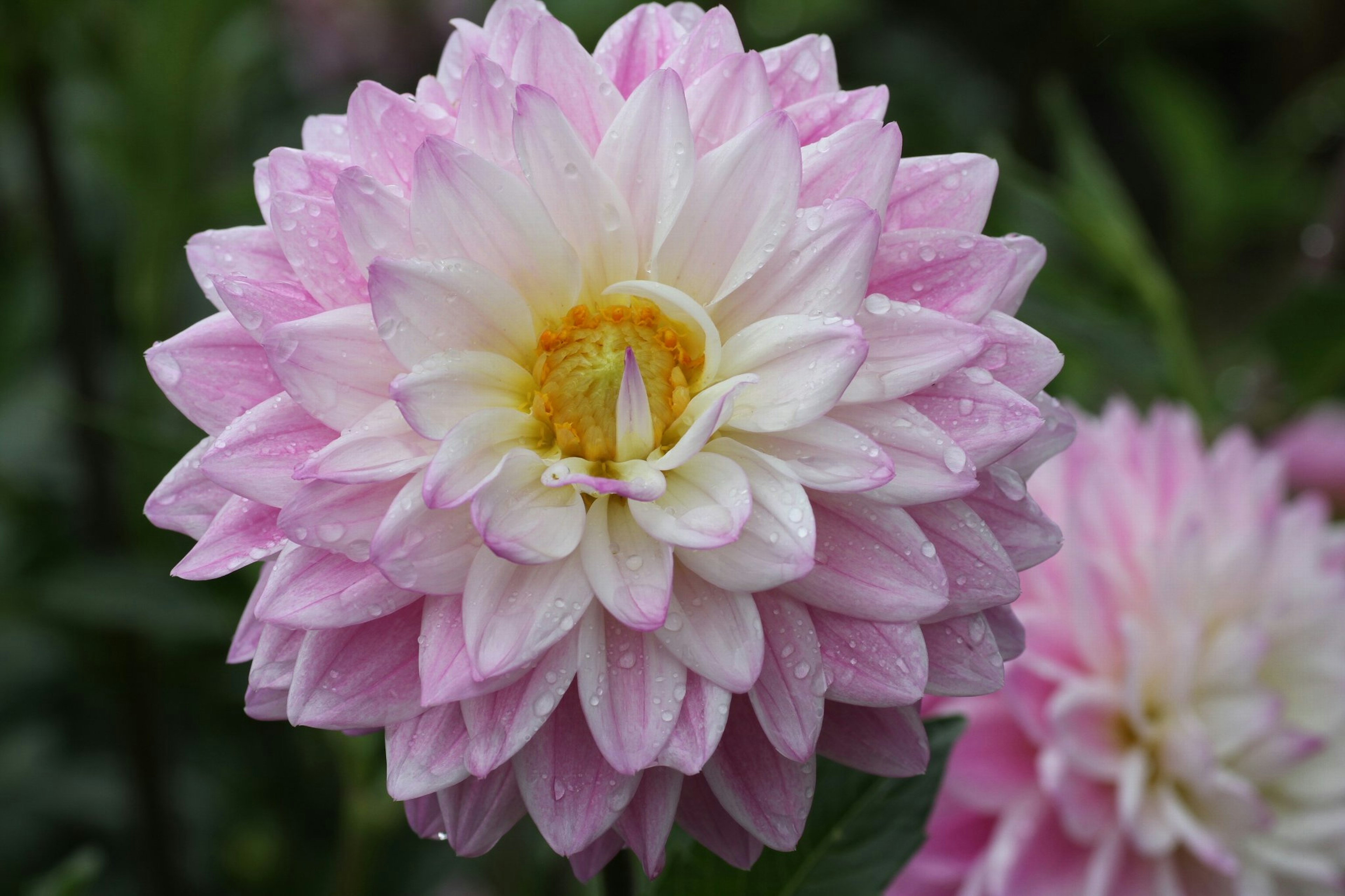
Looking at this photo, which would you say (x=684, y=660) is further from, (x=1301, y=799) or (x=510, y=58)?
(x=1301, y=799)

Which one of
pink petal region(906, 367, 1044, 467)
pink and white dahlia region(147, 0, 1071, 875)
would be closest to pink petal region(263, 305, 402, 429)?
pink and white dahlia region(147, 0, 1071, 875)

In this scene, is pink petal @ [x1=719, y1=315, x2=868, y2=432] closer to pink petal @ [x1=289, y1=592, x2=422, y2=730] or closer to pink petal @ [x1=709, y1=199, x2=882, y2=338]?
pink petal @ [x1=709, y1=199, x2=882, y2=338]

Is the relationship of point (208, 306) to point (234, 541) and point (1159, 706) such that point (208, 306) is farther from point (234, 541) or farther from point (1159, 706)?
point (1159, 706)

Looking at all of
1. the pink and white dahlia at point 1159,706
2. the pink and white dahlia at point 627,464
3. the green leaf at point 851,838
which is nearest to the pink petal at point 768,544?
the pink and white dahlia at point 627,464

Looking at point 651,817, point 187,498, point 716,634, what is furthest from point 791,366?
point 187,498

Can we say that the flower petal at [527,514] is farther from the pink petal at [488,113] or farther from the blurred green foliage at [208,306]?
the blurred green foliage at [208,306]
